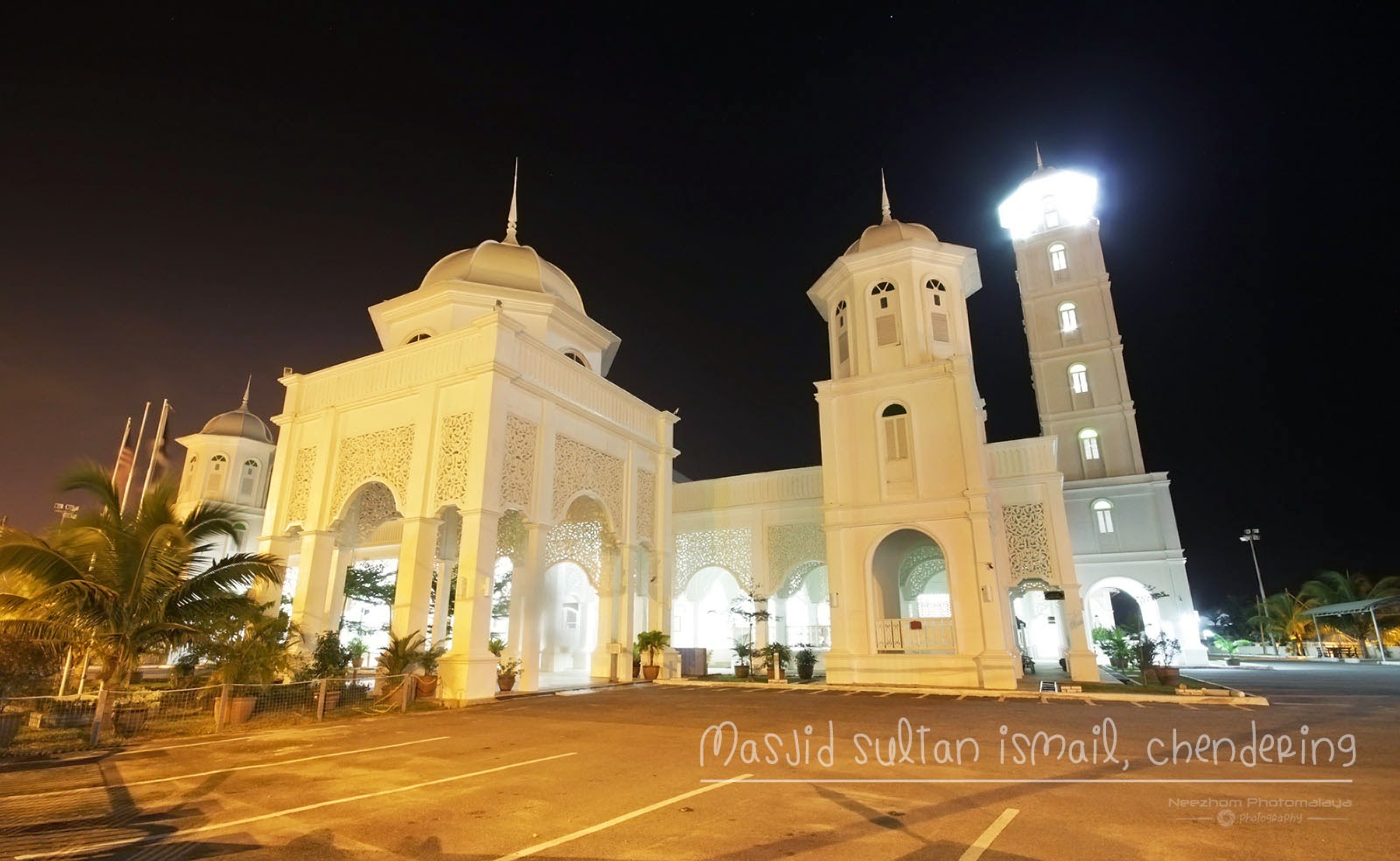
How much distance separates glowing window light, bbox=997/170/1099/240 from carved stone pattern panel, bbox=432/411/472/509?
24.5 m

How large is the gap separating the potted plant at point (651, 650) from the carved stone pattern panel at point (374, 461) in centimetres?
637

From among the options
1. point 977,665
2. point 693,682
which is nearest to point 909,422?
point 977,665

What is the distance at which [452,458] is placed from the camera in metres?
12.7

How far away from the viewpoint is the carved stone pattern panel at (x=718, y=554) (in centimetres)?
1969

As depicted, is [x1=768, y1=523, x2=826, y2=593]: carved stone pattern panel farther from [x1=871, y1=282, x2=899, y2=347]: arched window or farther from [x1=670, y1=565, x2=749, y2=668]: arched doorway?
[x1=871, y1=282, x2=899, y2=347]: arched window

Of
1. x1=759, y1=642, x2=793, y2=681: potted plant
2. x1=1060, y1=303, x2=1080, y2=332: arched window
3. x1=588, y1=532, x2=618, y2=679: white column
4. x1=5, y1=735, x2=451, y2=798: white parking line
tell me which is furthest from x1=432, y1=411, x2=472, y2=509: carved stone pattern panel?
x1=1060, y1=303, x2=1080, y2=332: arched window

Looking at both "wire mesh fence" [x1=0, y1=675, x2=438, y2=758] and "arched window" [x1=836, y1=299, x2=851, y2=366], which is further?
"arched window" [x1=836, y1=299, x2=851, y2=366]

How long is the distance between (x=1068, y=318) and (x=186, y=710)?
28318 millimetres

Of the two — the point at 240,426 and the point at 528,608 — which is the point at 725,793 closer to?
the point at 528,608

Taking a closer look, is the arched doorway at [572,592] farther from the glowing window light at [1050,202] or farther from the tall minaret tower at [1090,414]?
the glowing window light at [1050,202]

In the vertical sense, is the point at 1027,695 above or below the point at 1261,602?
below

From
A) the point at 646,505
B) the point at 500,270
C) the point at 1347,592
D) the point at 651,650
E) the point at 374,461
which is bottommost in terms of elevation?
the point at 651,650

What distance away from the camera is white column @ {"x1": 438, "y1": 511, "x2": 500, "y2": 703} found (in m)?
11.1

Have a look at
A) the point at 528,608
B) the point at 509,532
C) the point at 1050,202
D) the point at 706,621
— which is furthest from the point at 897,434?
the point at 1050,202
